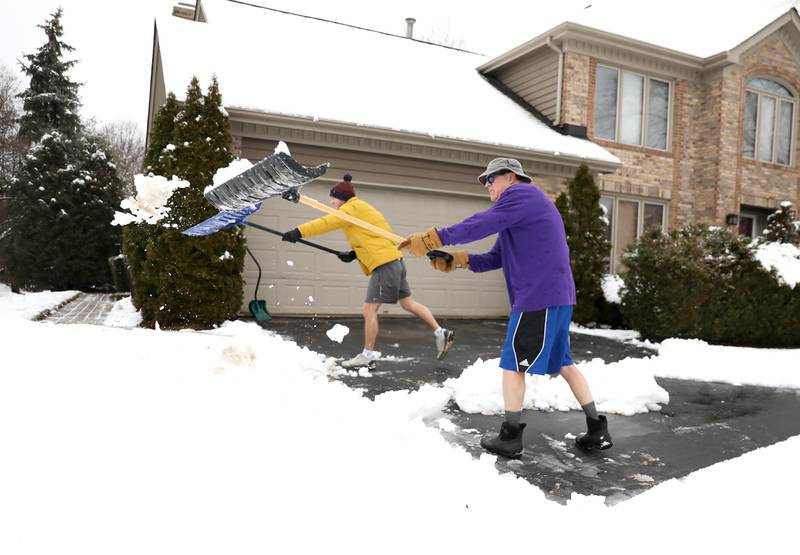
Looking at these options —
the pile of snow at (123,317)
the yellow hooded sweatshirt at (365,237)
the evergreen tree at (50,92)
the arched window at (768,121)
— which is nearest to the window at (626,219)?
the arched window at (768,121)

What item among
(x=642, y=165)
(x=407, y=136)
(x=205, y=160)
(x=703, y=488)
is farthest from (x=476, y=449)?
(x=642, y=165)

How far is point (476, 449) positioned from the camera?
3.44 meters

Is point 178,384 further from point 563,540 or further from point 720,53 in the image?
point 720,53

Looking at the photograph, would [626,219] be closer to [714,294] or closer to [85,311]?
[714,294]

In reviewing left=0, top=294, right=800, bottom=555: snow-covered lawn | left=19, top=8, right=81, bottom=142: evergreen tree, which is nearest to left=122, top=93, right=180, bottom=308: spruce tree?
left=0, top=294, right=800, bottom=555: snow-covered lawn

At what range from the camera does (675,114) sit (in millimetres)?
13547

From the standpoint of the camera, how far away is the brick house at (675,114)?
1245 cm

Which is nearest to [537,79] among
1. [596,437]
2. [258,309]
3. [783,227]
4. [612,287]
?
[612,287]

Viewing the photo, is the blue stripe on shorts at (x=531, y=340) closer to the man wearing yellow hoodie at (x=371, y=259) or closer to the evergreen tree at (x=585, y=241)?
the man wearing yellow hoodie at (x=371, y=259)

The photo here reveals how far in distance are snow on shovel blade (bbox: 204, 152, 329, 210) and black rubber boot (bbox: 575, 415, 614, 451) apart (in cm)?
238

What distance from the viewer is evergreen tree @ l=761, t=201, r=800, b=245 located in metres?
11.9

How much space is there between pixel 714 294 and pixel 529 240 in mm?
6080

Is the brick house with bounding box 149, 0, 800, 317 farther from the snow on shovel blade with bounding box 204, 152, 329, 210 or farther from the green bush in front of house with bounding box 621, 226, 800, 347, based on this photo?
the snow on shovel blade with bounding box 204, 152, 329, 210

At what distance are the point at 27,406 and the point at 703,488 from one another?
10.8 feet
